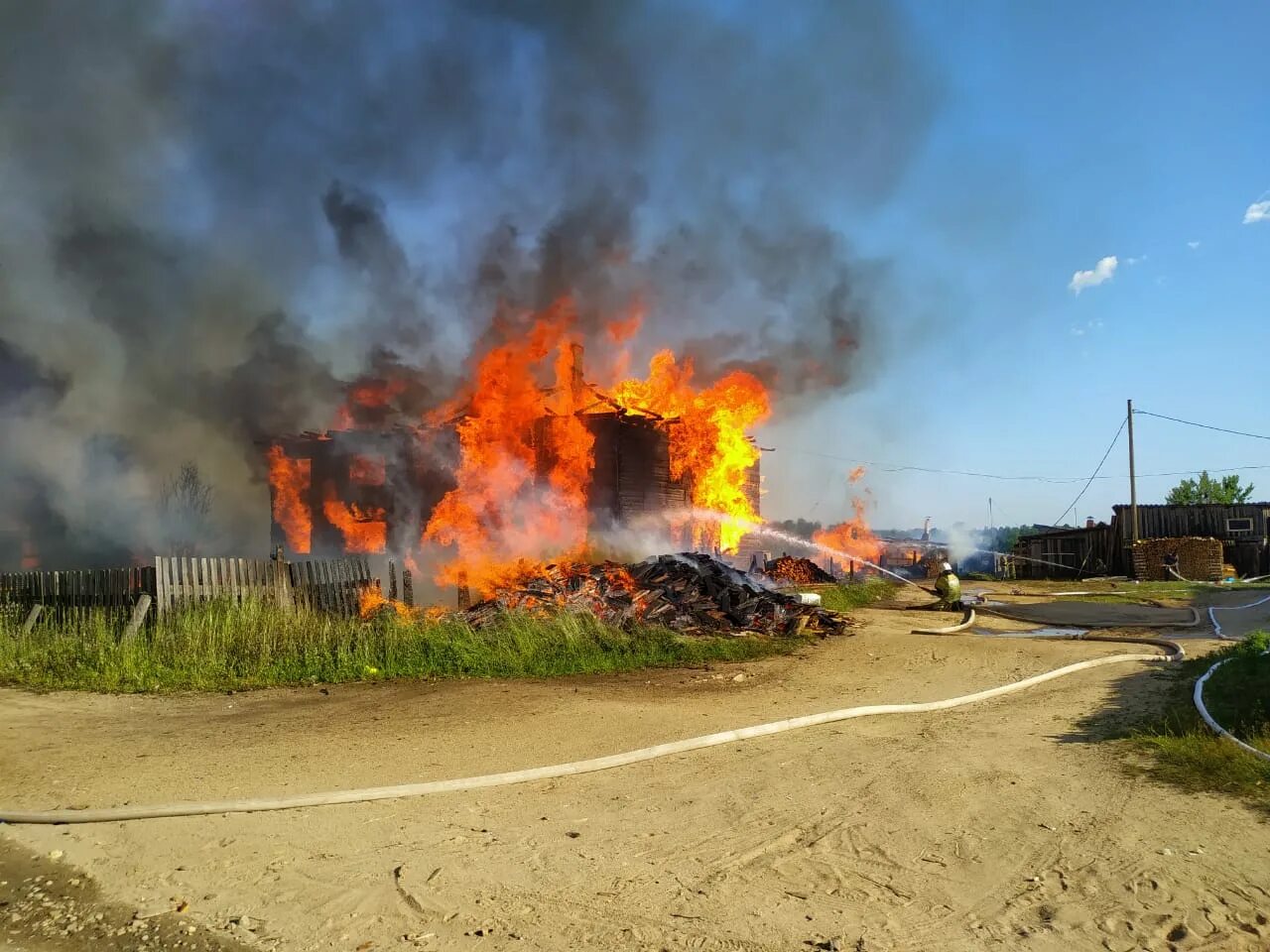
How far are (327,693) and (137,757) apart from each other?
2899 millimetres

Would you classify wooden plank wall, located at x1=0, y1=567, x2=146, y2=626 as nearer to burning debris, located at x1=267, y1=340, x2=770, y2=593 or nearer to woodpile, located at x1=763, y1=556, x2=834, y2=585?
burning debris, located at x1=267, y1=340, x2=770, y2=593

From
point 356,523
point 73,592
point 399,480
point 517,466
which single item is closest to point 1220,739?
point 73,592

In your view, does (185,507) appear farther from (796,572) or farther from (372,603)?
(796,572)

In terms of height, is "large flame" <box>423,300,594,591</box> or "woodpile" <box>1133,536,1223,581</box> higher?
"large flame" <box>423,300,594,591</box>

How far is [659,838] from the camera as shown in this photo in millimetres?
4402

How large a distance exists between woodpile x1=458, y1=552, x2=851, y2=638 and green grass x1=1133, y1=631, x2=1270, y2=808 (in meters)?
6.20

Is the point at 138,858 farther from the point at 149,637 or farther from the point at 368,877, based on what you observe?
the point at 149,637

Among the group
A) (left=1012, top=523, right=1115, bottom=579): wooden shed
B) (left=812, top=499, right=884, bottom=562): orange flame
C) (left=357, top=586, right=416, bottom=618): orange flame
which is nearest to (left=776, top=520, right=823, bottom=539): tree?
(left=812, top=499, right=884, bottom=562): orange flame

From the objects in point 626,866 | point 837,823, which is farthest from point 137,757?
point 837,823

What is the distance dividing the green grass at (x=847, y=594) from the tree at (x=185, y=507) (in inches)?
722

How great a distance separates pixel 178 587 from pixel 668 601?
298 inches

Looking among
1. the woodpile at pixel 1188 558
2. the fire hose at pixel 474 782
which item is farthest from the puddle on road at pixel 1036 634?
the woodpile at pixel 1188 558

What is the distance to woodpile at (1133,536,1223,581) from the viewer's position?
28.9 m

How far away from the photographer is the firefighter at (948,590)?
719 inches
